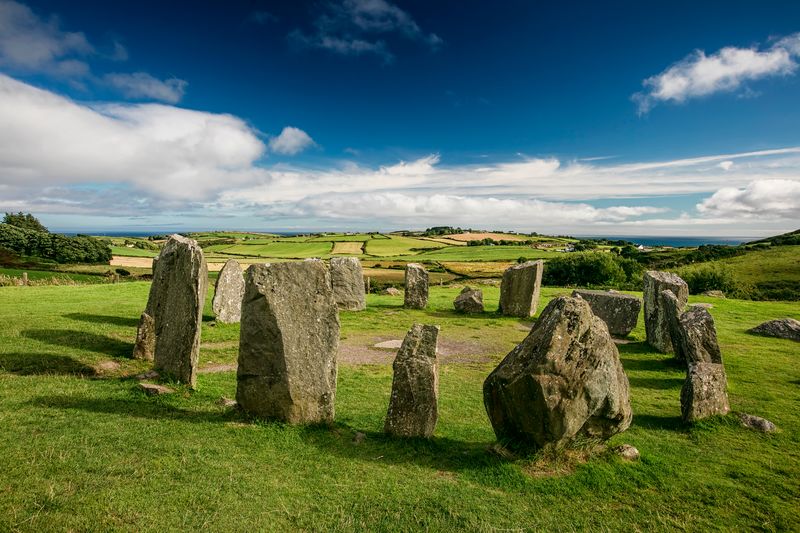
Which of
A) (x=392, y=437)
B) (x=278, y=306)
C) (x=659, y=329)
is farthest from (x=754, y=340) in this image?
(x=278, y=306)

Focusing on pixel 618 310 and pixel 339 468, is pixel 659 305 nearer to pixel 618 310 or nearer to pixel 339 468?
pixel 618 310

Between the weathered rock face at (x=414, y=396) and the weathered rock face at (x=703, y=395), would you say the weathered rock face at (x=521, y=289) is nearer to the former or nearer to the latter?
the weathered rock face at (x=703, y=395)

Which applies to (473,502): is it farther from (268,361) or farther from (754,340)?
(754,340)

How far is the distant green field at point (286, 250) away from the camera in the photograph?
79656 millimetres

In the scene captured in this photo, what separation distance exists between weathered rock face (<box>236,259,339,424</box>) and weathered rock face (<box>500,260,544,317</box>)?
59.6 feet

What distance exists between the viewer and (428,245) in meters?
99.2

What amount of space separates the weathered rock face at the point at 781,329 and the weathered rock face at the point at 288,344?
840 inches

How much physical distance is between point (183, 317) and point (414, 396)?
21.7 feet

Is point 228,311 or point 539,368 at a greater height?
point 539,368

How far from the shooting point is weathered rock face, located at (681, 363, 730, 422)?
9.52m

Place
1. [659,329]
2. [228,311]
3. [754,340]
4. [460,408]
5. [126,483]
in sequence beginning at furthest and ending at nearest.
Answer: [228,311] < [754,340] < [659,329] < [460,408] < [126,483]

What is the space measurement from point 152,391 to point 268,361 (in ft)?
11.3

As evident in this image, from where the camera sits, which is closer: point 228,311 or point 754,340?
point 754,340

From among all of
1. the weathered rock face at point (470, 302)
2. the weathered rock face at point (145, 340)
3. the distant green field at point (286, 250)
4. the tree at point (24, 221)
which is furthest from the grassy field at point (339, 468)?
the tree at point (24, 221)
